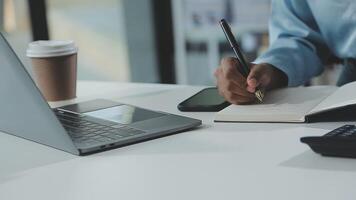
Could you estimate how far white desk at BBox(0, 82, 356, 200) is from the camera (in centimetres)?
62

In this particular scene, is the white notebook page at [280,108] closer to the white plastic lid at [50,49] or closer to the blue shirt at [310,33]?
the blue shirt at [310,33]

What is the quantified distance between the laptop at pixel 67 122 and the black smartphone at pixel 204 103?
0.08 meters

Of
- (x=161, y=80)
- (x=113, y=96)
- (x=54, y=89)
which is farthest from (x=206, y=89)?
(x=161, y=80)

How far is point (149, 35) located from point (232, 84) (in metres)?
2.41

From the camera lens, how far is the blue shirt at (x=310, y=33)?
50.8 inches

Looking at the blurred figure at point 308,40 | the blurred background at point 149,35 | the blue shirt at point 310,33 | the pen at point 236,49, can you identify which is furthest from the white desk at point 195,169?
the blurred background at point 149,35

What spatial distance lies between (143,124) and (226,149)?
17 cm

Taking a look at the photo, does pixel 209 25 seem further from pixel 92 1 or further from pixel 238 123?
pixel 238 123

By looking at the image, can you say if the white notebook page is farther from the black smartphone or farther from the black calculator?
the black calculator

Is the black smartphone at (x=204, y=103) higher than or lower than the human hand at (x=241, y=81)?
lower

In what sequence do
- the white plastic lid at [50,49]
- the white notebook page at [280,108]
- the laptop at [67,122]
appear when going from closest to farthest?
the laptop at [67,122]
the white notebook page at [280,108]
the white plastic lid at [50,49]

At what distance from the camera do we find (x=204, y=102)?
3.41 feet

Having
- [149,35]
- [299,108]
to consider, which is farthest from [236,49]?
[149,35]

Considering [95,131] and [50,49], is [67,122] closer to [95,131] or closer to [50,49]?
[95,131]
